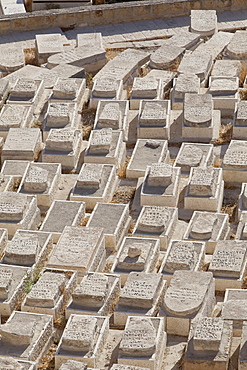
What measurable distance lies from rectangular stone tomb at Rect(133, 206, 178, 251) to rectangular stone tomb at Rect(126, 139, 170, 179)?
1.63 m

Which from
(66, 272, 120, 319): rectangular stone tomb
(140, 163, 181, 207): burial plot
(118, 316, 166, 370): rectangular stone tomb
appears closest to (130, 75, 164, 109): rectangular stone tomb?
(140, 163, 181, 207): burial plot

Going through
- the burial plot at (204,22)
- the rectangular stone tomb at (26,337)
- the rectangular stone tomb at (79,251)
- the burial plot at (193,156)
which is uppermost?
the rectangular stone tomb at (26,337)

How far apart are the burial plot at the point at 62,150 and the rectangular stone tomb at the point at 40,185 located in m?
0.73

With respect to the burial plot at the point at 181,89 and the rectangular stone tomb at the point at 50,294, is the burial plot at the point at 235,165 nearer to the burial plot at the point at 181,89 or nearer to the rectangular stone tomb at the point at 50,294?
the burial plot at the point at 181,89

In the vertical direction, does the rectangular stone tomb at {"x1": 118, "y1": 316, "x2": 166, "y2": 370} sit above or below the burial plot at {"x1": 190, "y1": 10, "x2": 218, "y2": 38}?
above

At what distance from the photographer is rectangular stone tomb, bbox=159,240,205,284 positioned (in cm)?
1695

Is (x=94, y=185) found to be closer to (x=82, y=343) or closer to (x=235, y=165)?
(x=235, y=165)

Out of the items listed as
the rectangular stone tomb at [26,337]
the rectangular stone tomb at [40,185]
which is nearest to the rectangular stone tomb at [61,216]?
the rectangular stone tomb at [40,185]

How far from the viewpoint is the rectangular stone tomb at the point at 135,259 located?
1709cm

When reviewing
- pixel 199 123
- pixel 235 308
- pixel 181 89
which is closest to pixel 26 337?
pixel 235 308

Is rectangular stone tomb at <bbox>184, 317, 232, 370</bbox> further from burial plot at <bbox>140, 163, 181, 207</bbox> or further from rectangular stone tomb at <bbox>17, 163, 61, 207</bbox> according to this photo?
rectangular stone tomb at <bbox>17, 163, 61, 207</bbox>

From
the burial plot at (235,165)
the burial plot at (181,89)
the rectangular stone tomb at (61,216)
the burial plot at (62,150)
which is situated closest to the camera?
the rectangular stone tomb at (61,216)

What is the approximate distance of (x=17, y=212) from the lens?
18.4m

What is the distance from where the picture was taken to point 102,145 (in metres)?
20.2
